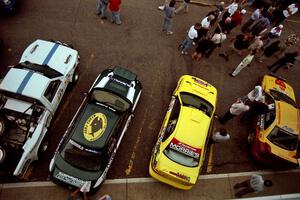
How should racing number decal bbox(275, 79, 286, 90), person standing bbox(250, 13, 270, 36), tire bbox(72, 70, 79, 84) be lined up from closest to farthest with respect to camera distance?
tire bbox(72, 70, 79, 84)
racing number decal bbox(275, 79, 286, 90)
person standing bbox(250, 13, 270, 36)

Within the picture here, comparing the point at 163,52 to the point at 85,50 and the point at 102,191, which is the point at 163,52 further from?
the point at 102,191

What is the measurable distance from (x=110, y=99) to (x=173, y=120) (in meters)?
2.10

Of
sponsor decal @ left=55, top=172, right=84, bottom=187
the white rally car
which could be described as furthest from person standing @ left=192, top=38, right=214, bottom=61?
sponsor decal @ left=55, top=172, right=84, bottom=187

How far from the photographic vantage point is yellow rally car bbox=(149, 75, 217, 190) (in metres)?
8.98

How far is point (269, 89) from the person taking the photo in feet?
37.4

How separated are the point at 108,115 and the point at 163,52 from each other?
15.0 feet

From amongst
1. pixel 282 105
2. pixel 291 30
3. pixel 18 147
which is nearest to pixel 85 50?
pixel 18 147

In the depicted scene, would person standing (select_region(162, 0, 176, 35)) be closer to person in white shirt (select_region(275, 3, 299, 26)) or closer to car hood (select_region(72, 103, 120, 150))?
car hood (select_region(72, 103, 120, 150))

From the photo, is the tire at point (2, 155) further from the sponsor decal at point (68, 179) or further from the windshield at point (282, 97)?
the windshield at point (282, 97)

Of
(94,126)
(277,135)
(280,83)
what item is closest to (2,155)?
(94,126)

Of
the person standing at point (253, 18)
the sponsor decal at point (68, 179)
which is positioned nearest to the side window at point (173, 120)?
the sponsor decal at point (68, 179)

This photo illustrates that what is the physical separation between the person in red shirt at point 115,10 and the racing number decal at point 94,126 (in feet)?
16.3

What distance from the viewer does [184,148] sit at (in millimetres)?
9109

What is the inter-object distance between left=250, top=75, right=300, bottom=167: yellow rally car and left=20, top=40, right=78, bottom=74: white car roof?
22.3 feet
